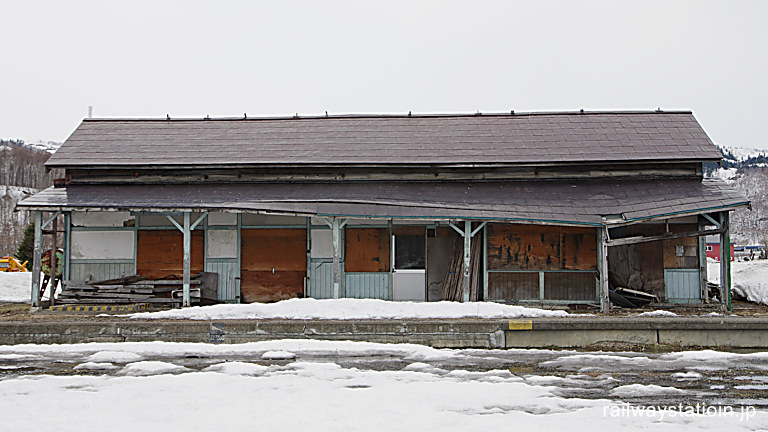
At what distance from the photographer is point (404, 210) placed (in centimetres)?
1569

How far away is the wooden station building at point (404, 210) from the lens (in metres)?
15.9

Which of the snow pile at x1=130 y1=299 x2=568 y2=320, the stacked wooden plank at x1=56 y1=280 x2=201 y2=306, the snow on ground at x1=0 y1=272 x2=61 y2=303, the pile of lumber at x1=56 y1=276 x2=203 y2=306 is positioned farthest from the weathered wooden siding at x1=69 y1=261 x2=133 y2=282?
the snow pile at x1=130 y1=299 x2=568 y2=320

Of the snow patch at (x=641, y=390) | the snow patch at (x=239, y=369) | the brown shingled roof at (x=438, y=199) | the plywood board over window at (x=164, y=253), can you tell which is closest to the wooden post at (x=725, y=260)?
the brown shingled roof at (x=438, y=199)

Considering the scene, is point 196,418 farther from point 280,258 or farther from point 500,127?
point 500,127

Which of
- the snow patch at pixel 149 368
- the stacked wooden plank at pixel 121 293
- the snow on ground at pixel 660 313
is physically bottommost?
the snow patch at pixel 149 368

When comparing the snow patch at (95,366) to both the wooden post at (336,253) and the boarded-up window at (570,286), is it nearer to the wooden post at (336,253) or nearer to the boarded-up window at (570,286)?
the wooden post at (336,253)

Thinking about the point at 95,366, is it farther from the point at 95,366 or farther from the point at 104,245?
the point at 104,245

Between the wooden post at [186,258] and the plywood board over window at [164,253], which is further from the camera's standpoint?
the plywood board over window at [164,253]

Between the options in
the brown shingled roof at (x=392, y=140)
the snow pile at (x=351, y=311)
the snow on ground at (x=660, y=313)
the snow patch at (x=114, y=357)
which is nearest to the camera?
Answer: the snow patch at (x=114, y=357)

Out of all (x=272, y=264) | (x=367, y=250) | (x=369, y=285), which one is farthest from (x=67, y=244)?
(x=369, y=285)

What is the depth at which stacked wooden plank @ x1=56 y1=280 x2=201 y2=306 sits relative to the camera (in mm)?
16266

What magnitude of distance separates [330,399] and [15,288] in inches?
691

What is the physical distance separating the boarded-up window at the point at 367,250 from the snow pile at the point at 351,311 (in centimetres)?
275

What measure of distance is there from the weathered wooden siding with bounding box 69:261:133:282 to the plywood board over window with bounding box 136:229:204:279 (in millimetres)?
357
